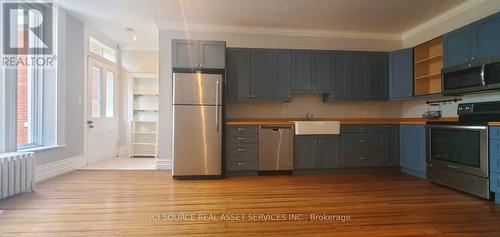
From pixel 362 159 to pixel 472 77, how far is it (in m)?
1.88

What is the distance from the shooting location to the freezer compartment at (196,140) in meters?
3.75

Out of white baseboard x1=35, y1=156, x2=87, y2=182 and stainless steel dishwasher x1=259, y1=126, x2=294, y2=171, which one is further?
stainless steel dishwasher x1=259, y1=126, x2=294, y2=171

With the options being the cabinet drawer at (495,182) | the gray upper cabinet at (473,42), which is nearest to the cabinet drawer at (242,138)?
the cabinet drawer at (495,182)

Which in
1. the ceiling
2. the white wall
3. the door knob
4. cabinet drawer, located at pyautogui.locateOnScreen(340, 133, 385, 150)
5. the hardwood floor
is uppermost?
the ceiling

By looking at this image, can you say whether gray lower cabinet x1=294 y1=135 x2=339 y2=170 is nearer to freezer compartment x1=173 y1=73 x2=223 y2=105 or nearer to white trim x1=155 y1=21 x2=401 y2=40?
freezer compartment x1=173 y1=73 x2=223 y2=105

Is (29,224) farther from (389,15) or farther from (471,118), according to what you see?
(389,15)

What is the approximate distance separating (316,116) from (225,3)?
258 cm

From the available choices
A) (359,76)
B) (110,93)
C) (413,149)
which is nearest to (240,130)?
(359,76)

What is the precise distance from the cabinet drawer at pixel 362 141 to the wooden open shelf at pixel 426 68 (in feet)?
3.21

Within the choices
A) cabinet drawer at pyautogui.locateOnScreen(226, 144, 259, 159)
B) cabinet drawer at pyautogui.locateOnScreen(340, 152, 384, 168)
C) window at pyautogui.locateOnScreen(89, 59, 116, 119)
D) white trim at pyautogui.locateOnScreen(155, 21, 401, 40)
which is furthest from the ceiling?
cabinet drawer at pyautogui.locateOnScreen(340, 152, 384, 168)

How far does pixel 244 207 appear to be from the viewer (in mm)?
2588

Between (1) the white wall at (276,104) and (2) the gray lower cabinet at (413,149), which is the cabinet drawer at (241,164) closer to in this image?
(1) the white wall at (276,104)

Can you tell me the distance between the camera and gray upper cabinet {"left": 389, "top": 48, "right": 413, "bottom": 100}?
4168mm

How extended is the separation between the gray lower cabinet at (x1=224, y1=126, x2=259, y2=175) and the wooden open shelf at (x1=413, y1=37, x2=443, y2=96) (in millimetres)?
2852
